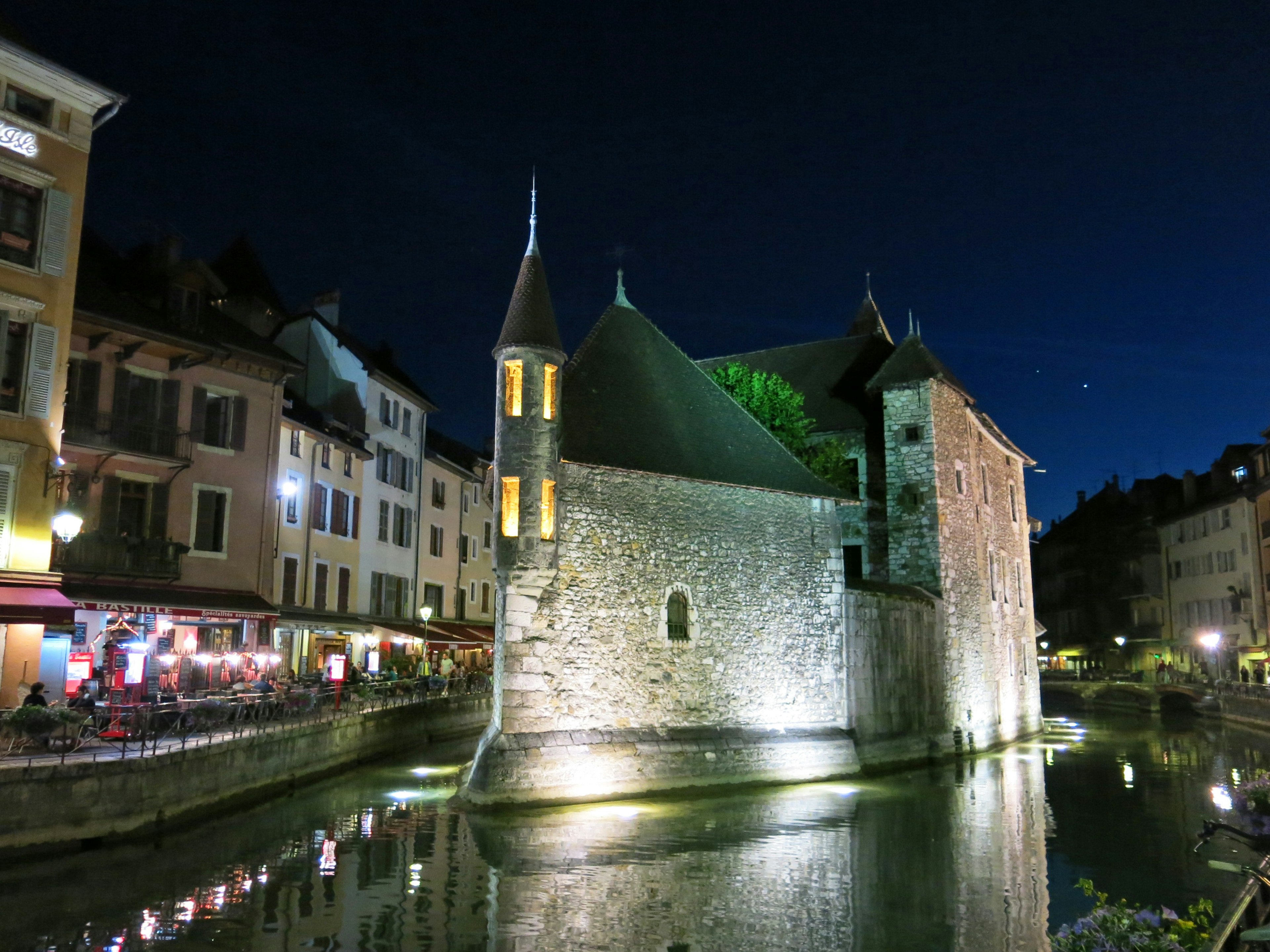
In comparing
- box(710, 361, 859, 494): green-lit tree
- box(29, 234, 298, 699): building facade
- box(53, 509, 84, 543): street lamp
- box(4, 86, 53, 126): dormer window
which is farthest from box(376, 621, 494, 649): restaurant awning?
box(4, 86, 53, 126): dormer window

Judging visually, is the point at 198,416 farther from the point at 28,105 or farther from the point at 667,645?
the point at 667,645

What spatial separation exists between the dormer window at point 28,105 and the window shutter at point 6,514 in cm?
646

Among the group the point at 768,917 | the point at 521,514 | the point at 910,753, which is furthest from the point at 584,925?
the point at 910,753

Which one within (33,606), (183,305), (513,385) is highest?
(183,305)

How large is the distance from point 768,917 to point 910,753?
48.2ft

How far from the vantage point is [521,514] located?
1905 centimetres

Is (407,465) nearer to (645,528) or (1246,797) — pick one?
(645,528)

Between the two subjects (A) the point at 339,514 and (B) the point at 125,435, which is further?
(A) the point at 339,514

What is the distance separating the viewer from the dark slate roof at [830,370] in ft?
100

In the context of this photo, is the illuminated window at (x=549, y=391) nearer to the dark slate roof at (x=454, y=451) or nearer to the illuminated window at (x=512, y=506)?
the illuminated window at (x=512, y=506)

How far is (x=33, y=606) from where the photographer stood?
16.4 m

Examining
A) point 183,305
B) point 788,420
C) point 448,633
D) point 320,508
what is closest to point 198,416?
point 183,305

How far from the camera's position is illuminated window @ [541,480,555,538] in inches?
753

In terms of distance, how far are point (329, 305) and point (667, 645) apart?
2002 centimetres
